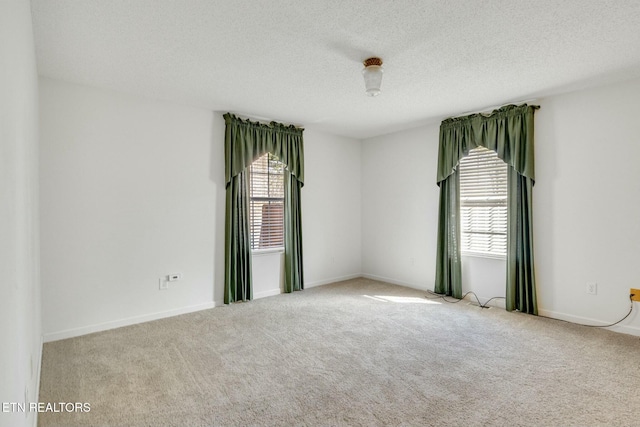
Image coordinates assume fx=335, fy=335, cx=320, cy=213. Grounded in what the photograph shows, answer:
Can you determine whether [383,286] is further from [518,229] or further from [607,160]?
[607,160]

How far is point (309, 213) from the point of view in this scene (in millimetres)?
5305

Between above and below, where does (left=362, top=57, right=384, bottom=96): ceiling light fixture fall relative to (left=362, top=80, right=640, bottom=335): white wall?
above

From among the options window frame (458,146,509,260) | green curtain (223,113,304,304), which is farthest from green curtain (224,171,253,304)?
window frame (458,146,509,260)

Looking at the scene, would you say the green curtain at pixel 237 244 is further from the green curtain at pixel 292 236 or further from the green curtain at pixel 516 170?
the green curtain at pixel 516 170

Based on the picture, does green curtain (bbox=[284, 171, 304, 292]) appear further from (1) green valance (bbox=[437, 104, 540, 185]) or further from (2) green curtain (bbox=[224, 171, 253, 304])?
(1) green valance (bbox=[437, 104, 540, 185])

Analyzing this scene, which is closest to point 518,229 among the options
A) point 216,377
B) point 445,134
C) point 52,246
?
point 445,134

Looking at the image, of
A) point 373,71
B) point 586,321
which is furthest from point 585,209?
point 373,71

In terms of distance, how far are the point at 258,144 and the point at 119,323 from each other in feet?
8.68

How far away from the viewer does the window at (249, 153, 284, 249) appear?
183 inches

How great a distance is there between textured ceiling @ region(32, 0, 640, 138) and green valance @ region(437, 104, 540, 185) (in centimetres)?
23

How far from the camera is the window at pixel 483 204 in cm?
421

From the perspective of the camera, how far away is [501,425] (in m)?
1.95

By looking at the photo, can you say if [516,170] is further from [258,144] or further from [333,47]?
[258,144]

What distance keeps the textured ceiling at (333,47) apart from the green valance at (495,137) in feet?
0.76
